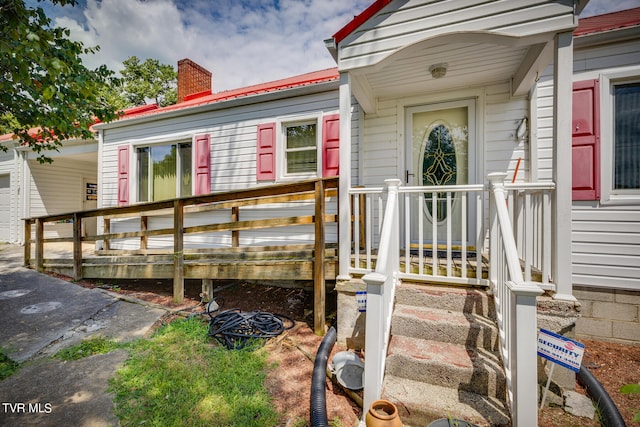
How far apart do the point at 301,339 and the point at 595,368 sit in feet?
9.73

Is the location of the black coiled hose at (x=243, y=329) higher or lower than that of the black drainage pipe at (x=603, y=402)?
higher

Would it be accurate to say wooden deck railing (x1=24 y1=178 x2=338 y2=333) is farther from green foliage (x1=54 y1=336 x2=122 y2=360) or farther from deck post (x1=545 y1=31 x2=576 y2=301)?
deck post (x1=545 y1=31 x2=576 y2=301)

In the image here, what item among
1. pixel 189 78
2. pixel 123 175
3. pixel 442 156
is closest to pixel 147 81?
pixel 189 78

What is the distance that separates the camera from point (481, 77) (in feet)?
12.1

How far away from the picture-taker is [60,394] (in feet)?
7.04

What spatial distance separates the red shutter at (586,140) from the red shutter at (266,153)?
424cm

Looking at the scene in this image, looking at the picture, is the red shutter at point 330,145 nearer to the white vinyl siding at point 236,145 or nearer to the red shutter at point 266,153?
the white vinyl siding at point 236,145

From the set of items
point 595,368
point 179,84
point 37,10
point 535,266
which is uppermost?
point 179,84

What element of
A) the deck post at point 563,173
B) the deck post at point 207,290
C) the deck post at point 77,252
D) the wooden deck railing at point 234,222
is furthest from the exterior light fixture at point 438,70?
the deck post at point 77,252

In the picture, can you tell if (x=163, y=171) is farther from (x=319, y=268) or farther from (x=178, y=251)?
(x=319, y=268)

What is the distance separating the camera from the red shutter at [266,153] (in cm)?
507

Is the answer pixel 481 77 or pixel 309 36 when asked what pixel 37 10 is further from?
pixel 481 77

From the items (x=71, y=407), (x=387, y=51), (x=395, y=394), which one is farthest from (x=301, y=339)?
(x=387, y=51)

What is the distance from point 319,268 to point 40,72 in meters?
4.03
